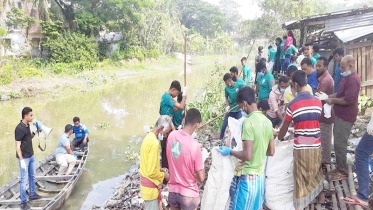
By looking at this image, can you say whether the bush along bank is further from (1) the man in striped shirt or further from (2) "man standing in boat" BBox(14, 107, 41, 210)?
(1) the man in striped shirt

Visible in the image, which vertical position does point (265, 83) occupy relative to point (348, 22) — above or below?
below

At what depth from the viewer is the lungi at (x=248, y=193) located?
3348 mm

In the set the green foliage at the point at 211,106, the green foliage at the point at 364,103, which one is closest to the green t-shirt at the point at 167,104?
the green foliage at the point at 211,106

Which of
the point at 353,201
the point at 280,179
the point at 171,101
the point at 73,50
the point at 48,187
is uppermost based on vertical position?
the point at 73,50

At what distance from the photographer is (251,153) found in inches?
127

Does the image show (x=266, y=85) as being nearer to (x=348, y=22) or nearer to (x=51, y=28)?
(x=348, y=22)

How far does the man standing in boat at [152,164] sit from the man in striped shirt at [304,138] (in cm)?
148

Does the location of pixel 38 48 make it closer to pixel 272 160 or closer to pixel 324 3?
pixel 324 3

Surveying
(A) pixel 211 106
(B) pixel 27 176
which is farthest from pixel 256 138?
(A) pixel 211 106

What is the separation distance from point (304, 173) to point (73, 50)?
86.3ft

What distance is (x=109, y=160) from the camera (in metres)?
10.3

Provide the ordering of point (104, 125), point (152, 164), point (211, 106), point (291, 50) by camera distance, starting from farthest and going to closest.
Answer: point (104, 125) → point (211, 106) → point (291, 50) → point (152, 164)

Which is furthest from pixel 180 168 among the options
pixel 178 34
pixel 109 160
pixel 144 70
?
pixel 178 34

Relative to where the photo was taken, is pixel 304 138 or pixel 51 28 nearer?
pixel 304 138
